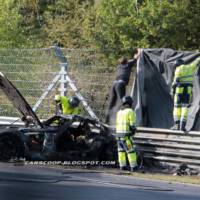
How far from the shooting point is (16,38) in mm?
31766

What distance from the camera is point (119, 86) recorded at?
16594 millimetres

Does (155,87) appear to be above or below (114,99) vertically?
above

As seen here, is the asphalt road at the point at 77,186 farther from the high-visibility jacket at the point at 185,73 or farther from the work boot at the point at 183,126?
the high-visibility jacket at the point at 185,73

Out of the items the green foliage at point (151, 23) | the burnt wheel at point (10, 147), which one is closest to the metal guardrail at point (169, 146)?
the burnt wheel at point (10, 147)

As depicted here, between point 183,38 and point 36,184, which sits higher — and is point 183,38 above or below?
above

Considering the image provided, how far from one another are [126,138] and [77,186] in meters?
3.41

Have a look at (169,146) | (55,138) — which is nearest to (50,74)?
(55,138)

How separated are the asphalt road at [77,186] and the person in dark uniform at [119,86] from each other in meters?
3.17

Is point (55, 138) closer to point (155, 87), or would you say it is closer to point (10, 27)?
point (155, 87)

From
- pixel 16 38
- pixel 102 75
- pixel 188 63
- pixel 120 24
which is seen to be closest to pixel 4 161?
pixel 102 75

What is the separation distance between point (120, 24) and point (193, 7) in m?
2.95

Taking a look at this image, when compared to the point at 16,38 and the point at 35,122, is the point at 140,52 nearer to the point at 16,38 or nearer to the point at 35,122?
the point at 35,122

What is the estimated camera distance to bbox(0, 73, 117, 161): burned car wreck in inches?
571

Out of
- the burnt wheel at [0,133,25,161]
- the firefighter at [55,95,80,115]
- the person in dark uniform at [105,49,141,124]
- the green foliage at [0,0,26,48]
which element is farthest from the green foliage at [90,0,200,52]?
the burnt wheel at [0,133,25,161]
